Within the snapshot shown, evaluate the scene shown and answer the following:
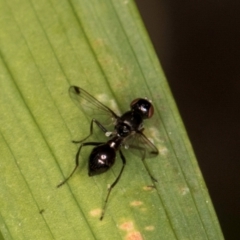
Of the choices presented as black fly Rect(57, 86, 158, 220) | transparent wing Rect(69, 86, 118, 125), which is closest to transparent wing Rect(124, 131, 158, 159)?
black fly Rect(57, 86, 158, 220)

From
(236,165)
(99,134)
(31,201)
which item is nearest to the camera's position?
(31,201)

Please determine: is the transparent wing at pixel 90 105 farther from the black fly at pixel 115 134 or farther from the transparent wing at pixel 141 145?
the transparent wing at pixel 141 145

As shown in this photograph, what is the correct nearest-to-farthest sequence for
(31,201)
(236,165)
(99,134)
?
(31,201), (99,134), (236,165)

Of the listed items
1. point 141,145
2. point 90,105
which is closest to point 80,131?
point 90,105

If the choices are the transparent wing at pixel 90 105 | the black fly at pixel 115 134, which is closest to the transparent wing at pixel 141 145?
the black fly at pixel 115 134

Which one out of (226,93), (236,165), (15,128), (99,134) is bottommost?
(236,165)

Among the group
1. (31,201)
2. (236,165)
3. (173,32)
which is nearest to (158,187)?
(31,201)

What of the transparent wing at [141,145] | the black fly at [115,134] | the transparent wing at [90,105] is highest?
the transparent wing at [90,105]

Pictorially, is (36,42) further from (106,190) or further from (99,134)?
(106,190)
